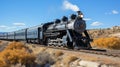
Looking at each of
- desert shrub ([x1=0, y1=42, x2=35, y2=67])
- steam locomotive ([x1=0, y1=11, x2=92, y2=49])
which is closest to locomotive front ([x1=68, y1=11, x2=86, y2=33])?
steam locomotive ([x1=0, y1=11, x2=92, y2=49])

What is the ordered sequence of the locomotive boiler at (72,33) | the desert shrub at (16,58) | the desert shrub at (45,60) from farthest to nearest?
the locomotive boiler at (72,33)
the desert shrub at (16,58)
the desert shrub at (45,60)

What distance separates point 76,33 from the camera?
29.4m

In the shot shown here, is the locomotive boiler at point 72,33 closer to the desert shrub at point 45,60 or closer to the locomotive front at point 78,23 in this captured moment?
the locomotive front at point 78,23

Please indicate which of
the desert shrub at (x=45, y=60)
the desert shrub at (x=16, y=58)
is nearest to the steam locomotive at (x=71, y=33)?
the desert shrub at (x=16, y=58)

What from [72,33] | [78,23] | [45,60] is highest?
[78,23]

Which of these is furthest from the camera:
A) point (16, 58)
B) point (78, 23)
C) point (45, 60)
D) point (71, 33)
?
point (71, 33)

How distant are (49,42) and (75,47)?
8.62 m

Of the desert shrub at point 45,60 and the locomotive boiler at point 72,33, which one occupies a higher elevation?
the locomotive boiler at point 72,33

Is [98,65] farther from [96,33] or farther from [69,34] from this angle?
[96,33]

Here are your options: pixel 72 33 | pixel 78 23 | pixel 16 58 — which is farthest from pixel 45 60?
pixel 78 23

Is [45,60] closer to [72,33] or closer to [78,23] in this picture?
[72,33]

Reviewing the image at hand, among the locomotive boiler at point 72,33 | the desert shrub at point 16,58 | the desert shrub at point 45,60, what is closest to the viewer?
the desert shrub at point 45,60

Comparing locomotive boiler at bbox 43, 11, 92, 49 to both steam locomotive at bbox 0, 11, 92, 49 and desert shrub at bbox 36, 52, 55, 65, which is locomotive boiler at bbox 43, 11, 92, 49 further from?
desert shrub at bbox 36, 52, 55, 65

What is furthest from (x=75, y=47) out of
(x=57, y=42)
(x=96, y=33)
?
(x=96, y=33)
